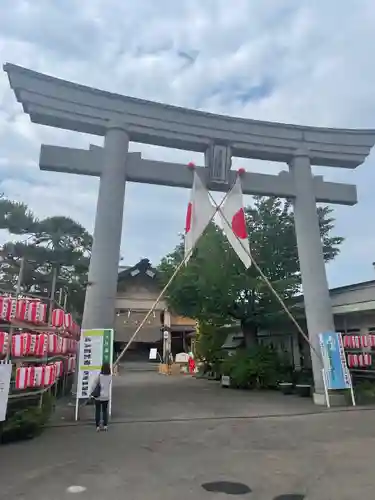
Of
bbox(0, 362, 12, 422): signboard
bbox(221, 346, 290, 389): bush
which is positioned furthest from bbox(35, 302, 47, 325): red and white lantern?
bbox(221, 346, 290, 389): bush

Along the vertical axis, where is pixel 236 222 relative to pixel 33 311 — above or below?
above

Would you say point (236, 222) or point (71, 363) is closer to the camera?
point (236, 222)

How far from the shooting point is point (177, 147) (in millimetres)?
13812

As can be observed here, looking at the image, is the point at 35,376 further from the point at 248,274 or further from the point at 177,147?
the point at 248,274

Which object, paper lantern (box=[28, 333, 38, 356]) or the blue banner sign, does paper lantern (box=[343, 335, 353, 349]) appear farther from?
paper lantern (box=[28, 333, 38, 356])

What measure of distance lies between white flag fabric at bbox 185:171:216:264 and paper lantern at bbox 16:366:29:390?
19.0 feet

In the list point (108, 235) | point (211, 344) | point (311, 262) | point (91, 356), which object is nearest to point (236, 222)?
point (311, 262)

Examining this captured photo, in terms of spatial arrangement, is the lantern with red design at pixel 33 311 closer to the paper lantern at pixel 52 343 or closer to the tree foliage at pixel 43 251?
the paper lantern at pixel 52 343

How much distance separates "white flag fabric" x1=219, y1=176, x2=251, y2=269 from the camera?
41.9ft

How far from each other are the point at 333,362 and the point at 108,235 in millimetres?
7454

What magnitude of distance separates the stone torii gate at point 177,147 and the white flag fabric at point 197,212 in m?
0.55

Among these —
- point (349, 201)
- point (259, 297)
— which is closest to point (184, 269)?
point (259, 297)

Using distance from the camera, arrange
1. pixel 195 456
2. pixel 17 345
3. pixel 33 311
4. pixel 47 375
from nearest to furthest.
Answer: pixel 195 456 < pixel 17 345 < pixel 33 311 < pixel 47 375

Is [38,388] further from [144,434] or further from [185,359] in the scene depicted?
[185,359]
